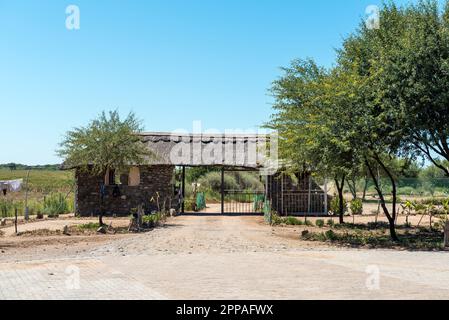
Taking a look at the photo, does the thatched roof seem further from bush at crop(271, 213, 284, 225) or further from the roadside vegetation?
the roadside vegetation

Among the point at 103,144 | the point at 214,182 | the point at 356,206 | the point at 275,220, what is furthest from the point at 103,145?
the point at 214,182

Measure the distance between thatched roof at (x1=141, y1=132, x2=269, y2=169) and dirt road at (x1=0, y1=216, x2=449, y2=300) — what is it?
13.3m

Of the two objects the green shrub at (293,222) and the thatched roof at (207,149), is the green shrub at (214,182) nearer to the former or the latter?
the thatched roof at (207,149)

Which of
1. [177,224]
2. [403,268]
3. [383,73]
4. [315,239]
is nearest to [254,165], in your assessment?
[177,224]

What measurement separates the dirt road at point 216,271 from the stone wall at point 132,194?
13089 mm

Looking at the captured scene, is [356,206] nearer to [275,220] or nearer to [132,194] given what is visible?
[275,220]

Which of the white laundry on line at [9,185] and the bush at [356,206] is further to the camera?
the bush at [356,206]

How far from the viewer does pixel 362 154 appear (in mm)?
17938

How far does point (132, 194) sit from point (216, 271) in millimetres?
20963

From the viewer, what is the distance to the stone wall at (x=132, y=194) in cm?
3241

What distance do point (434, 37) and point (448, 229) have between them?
6.01m

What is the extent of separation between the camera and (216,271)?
1212cm

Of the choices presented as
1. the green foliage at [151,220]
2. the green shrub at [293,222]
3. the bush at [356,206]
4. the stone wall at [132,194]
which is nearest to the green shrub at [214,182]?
the stone wall at [132,194]

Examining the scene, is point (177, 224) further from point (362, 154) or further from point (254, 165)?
point (362, 154)
